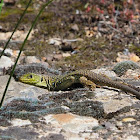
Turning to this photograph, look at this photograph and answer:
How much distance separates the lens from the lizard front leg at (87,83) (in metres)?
6.07

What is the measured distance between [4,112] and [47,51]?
206 inches

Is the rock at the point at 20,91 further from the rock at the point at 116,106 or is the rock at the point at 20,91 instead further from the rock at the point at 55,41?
the rock at the point at 55,41

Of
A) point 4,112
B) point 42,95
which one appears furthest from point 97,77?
point 4,112

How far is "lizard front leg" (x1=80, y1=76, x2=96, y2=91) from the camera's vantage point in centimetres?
607

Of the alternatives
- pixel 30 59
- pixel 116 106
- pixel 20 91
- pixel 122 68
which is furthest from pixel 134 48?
pixel 116 106

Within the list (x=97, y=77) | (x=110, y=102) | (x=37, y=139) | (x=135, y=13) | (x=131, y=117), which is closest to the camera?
(x=37, y=139)

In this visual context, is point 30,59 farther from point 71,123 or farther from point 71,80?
point 71,123

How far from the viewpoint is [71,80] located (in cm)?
638

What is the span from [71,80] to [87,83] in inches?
14.3

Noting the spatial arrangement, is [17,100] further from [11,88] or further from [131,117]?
[131,117]

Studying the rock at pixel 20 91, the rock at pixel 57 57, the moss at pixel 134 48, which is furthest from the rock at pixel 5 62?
the moss at pixel 134 48

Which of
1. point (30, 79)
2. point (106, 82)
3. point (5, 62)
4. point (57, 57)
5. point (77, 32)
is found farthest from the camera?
point (77, 32)

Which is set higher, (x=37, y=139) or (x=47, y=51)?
(x=37, y=139)

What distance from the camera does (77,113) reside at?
191 inches
